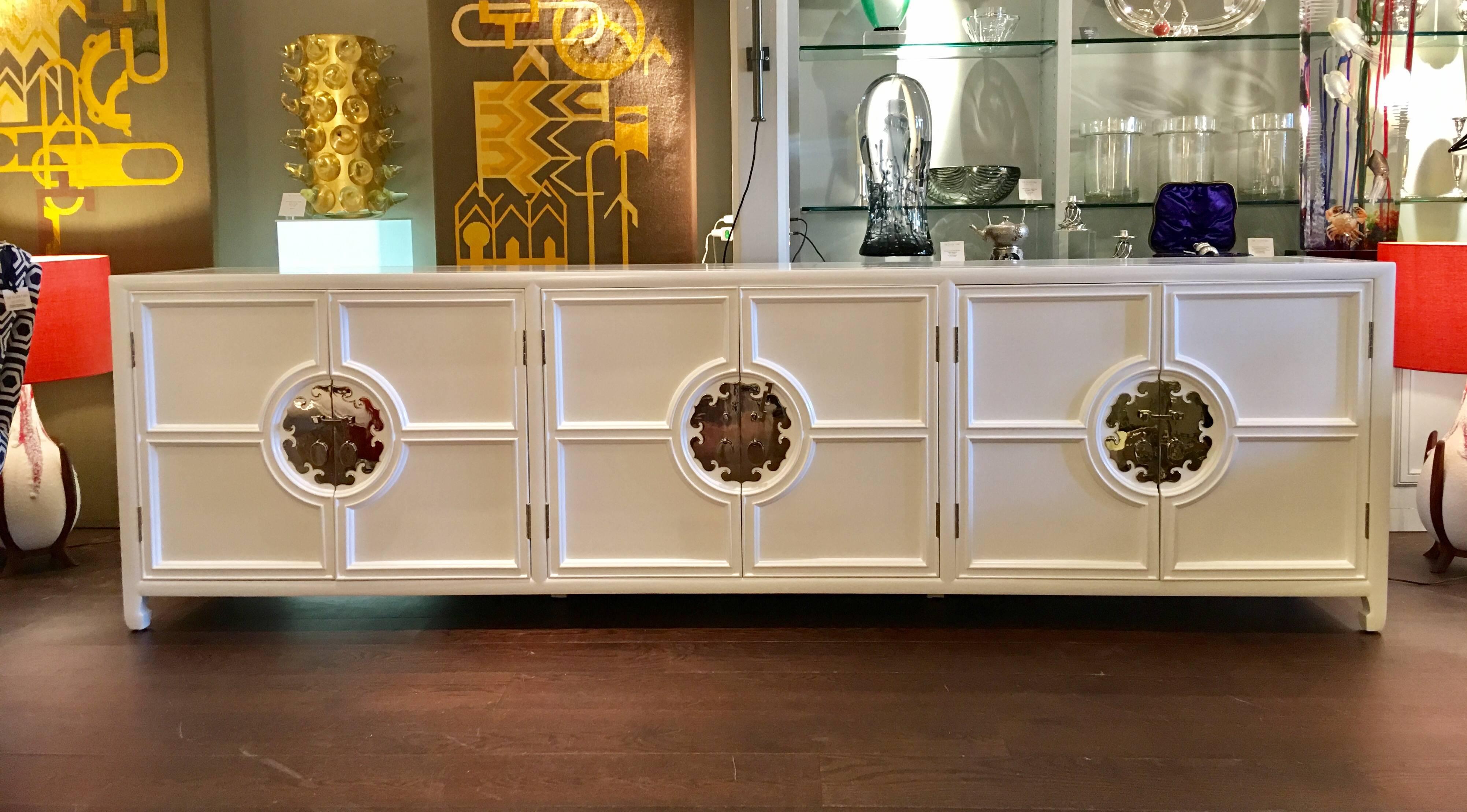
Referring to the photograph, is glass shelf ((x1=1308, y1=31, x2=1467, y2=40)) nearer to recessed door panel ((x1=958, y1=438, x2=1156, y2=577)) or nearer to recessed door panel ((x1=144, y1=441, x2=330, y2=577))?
recessed door panel ((x1=958, y1=438, x2=1156, y2=577))

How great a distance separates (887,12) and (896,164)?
42 cm

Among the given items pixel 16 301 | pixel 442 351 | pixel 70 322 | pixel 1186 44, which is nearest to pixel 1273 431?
pixel 1186 44

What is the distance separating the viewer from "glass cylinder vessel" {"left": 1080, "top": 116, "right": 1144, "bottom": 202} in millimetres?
3240

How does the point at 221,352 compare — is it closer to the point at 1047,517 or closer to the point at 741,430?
the point at 741,430

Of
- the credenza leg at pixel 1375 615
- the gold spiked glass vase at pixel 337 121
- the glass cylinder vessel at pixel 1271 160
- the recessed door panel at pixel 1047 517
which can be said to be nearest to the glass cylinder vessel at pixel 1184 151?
the glass cylinder vessel at pixel 1271 160

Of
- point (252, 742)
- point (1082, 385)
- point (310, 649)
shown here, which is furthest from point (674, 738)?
point (1082, 385)

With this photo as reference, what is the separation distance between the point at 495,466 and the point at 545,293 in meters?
0.40

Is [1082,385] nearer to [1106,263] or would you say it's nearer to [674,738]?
[1106,263]

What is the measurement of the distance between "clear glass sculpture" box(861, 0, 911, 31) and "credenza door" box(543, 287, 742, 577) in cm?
106

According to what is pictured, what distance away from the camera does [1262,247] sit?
9.51 feet

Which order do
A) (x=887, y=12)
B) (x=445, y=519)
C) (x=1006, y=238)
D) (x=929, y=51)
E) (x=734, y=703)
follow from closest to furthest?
(x=734, y=703) < (x=445, y=519) < (x=1006, y=238) < (x=887, y=12) < (x=929, y=51)

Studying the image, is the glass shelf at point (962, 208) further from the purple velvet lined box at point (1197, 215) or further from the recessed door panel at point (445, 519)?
the recessed door panel at point (445, 519)

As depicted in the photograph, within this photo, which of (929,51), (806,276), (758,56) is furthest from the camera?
(929,51)

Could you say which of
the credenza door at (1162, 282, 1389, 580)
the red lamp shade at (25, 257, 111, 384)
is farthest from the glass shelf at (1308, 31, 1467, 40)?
the red lamp shade at (25, 257, 111, 384)
